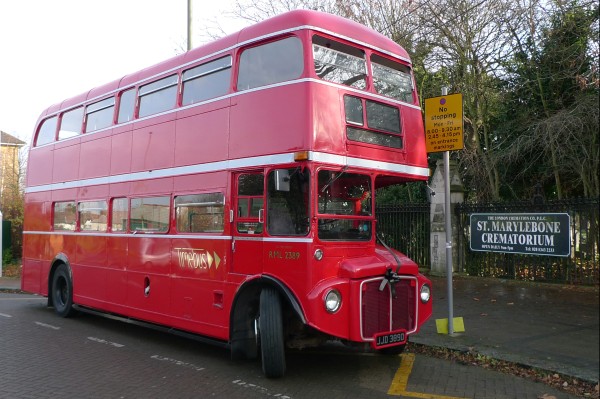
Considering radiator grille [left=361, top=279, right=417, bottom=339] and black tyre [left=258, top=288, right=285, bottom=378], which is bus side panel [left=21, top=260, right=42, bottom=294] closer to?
black tyre [left=258, top=288, right=285, bottom=378]

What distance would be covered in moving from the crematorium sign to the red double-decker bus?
2.66 m

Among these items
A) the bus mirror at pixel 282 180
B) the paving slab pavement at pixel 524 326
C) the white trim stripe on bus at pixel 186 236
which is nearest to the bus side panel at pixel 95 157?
the white trim stripe on bus at pixel 186 236

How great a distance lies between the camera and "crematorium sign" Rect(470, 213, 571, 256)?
8242mm

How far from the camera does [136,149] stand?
8539 millimetres

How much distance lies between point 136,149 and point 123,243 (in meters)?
1.63

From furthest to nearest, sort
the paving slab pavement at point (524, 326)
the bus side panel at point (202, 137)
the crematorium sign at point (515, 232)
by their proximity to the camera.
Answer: the crematorium sign at point (515, 232) < the bus side panel at point (202, 137) < the paving slab pavement at point (524, 326)

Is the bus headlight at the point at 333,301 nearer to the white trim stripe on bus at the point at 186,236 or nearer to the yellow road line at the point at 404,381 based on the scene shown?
the white trim stripe on bus at the point at 186,236

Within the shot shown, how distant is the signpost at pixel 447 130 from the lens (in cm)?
787

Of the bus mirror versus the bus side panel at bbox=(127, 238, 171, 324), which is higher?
the bus mirror

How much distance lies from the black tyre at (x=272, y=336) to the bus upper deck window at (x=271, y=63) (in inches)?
103

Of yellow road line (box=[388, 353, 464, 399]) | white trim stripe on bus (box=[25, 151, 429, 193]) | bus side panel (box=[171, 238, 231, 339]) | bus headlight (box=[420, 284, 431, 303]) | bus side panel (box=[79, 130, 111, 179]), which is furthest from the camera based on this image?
bus side panel (box=[79, 130, 111, 179])

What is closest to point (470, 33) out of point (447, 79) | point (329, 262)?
point (447, 79)

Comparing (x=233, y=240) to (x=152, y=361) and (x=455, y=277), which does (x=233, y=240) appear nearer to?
(x=152, y=361)

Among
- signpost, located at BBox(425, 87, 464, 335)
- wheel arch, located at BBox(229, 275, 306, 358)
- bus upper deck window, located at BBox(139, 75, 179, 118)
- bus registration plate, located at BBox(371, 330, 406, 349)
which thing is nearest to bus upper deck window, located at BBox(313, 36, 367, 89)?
signpost, located at BBox(425, 87, 464, 335)
